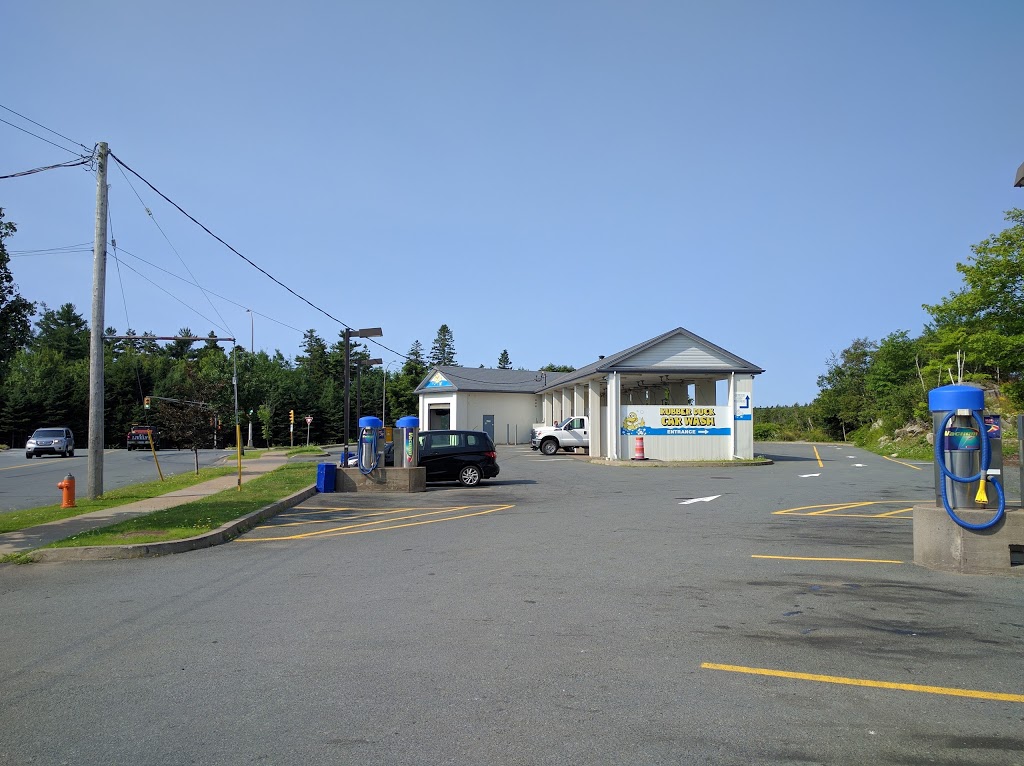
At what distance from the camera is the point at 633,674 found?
5156 millimetres

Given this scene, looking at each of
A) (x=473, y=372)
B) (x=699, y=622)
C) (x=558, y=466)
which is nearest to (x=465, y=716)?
(x=699, y=622)

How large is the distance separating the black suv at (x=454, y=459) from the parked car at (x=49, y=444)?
29462mm

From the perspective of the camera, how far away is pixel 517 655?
18.4 feet

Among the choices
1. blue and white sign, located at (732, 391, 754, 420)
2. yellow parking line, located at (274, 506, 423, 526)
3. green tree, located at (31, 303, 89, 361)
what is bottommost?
yellow parking line, located at (274, 506, 423, 526)

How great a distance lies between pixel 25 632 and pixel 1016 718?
7.33 m

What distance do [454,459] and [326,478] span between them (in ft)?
12.4

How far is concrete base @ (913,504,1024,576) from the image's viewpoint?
27.5 feet

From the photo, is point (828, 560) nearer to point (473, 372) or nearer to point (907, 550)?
point (907, 550)

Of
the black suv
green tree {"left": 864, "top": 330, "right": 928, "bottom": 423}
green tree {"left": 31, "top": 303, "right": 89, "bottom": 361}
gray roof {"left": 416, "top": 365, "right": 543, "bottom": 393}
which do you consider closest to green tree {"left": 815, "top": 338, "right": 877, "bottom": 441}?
green tree {"left": 864, "top": 330, "right": 928, "bottom": 423}

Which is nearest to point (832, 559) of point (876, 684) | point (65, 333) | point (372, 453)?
point (876, 684)

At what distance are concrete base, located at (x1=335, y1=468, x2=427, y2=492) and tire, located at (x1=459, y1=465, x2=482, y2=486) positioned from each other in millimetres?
1961

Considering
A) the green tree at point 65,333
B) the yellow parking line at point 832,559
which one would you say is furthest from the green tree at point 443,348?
the yellow parking line at point 832,559

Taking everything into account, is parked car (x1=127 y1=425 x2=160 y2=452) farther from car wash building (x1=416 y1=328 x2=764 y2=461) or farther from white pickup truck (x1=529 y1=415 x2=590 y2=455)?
car wash building (x1=416 y1=328 x2=764 y2=461)

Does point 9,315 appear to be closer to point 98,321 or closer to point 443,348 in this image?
point 98,321
